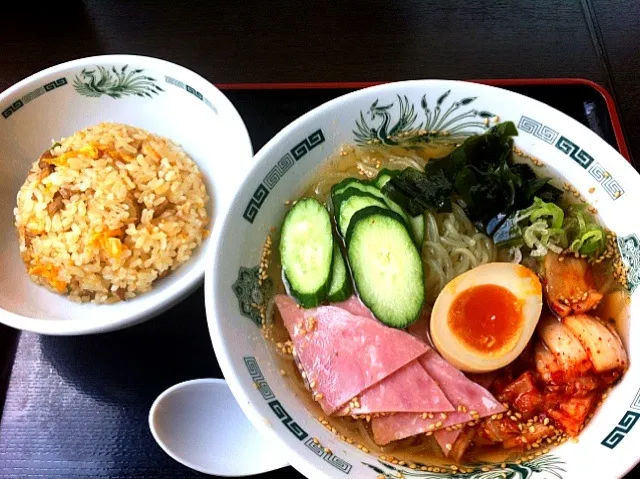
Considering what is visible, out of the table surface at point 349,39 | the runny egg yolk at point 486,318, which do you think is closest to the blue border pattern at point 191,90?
the table surface at point 349,39

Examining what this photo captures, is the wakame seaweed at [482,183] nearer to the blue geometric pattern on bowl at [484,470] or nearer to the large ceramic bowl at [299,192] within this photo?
the large ceramic bowl at [299,192]

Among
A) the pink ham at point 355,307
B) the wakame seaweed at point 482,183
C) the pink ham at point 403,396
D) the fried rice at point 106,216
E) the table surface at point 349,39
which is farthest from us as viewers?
the table surface at point 349,39

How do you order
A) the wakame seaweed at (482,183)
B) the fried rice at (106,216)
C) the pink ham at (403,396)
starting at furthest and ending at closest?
the fried rice at (106,216) < the wakame seaweed at (482,183) < the pink ham at (403,396)

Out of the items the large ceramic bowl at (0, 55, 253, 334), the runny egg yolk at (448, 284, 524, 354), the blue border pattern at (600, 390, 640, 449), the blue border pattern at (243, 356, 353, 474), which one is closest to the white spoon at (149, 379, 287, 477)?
the blue border pattern at (243, 356, 353, 474)

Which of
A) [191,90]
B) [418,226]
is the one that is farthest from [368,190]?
[191,90]

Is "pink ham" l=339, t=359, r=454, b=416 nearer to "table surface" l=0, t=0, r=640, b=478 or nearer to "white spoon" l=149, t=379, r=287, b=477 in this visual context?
"white spoon" l=149, t=379, r=287, b=477

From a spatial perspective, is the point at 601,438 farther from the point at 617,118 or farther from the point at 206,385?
the point at 617,118
